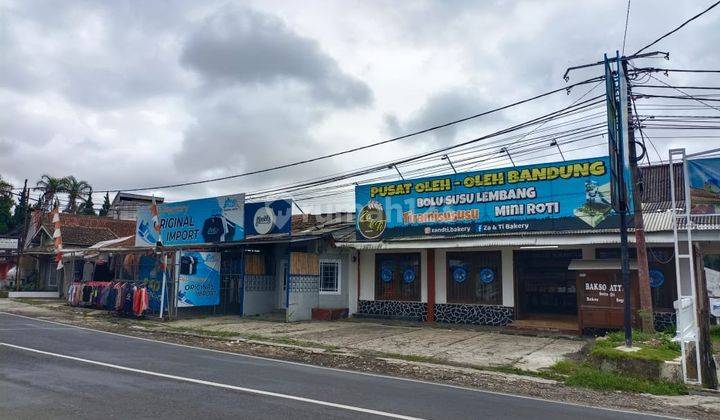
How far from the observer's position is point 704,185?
1195 centimetres

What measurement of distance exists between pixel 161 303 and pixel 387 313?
29.2 feet

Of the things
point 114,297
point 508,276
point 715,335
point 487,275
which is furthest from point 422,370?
point 114,297

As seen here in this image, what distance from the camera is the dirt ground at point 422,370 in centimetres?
923

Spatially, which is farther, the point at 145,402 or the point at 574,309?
the point at 574,309

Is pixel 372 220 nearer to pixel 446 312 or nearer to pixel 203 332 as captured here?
pixel 446 312

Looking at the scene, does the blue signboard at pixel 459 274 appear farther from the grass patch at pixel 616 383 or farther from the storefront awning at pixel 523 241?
the grass patch at pixel 616 383

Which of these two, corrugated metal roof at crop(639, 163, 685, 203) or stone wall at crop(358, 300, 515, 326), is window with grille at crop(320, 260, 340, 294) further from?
corrugated metal roof at crop(639, 163, 685, 203)

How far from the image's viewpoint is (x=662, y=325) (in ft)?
54.7

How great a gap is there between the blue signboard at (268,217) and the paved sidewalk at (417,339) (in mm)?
4051

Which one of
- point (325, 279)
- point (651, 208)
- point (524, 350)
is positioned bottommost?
point (524, 350)

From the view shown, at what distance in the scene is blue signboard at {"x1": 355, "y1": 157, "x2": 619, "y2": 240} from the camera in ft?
58.8

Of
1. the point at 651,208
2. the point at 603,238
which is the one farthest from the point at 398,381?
the point at 651,208

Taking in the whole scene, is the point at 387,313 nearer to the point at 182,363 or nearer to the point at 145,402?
the point at 182,363

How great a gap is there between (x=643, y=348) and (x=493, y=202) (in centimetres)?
854
